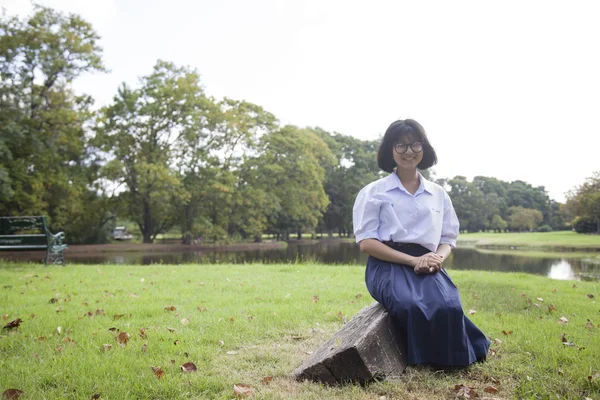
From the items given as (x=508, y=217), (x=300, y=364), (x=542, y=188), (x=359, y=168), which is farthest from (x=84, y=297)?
(x=542, y=188)

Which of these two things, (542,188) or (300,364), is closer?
(300,364)

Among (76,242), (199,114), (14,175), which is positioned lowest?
(76,242)

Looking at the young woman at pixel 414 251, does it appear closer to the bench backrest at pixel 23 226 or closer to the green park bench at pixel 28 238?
the green park bench at pixel 28 238

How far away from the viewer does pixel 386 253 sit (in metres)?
3.03

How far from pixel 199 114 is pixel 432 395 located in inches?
1113

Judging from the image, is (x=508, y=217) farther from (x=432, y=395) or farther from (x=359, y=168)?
(x=432, y=395)

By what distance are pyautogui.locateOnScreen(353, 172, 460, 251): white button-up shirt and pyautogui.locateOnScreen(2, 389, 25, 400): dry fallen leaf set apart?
2.31 meters

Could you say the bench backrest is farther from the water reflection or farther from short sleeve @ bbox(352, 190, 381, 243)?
the water reflection

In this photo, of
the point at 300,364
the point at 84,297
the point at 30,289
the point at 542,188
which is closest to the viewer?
the point at 300,364

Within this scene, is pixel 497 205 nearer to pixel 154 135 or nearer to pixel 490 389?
pixel 154 135

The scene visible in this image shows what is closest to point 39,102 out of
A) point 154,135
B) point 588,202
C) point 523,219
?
point 154,135

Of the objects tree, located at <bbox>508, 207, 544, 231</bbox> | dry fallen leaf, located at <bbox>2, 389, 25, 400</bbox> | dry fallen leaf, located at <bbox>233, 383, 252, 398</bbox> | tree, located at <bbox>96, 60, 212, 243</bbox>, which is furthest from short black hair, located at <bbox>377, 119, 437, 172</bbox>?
tree, located at <bbox>508, 207, 544, 231</bbox>

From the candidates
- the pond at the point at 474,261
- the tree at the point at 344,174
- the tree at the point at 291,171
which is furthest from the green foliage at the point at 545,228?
the pond at the point at 474,261

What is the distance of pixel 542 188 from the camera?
3344 inches
